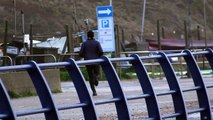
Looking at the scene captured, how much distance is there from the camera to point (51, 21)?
83625 millimetres

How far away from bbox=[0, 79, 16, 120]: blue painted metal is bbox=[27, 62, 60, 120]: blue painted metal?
67cm

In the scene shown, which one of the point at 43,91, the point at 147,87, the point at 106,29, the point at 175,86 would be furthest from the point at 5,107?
the point at 106,29

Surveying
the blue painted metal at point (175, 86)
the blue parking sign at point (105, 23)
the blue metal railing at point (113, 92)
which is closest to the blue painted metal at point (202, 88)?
the blue metal railing at point (113, 92)

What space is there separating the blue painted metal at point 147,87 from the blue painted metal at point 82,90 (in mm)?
1328

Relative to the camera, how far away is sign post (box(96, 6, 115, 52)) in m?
26.6

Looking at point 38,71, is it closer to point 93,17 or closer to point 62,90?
point 62,90

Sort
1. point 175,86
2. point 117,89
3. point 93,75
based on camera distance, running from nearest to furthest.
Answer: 1. point 117,89
2. point 175,86
3. point 93,75

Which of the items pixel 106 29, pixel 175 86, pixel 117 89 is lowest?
pixel 175 86

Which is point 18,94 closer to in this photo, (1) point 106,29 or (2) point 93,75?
(2) point 93,75

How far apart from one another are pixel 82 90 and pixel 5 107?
146 centimetres

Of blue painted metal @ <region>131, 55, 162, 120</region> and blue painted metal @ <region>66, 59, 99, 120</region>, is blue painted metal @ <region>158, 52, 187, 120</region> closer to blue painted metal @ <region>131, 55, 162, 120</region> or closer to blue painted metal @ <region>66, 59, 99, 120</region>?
blue painted metal @ <region>131, 55, 162, 120</region>

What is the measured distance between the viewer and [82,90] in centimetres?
884

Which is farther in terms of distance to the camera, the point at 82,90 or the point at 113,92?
the point at 113,92

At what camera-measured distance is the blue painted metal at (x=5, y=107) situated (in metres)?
7.55
